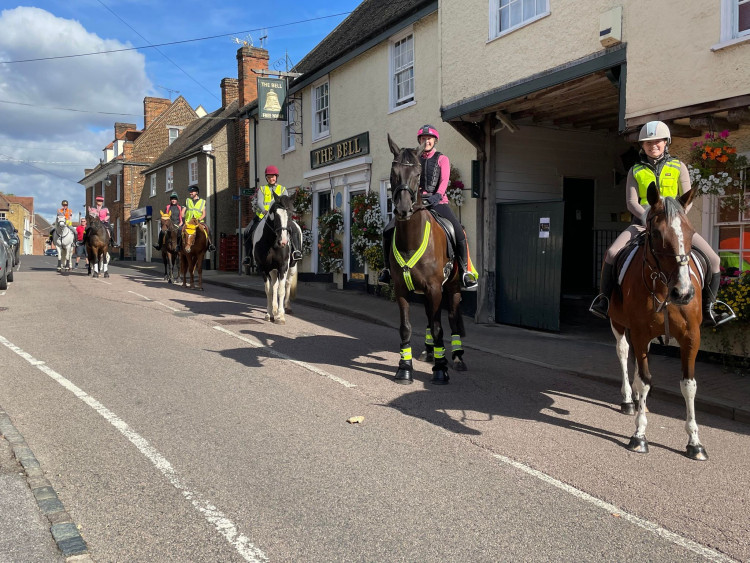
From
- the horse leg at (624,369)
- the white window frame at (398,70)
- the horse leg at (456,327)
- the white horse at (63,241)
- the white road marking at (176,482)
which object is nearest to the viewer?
the white road marking at (176,482)

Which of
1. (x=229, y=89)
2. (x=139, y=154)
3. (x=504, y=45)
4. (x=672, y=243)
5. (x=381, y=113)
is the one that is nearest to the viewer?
(x=672, y=243)

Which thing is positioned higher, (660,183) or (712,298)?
(660,183)

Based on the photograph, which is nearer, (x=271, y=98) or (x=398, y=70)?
(x=398, y=70)

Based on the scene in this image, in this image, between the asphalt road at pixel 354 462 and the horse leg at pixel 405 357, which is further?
the horse leg at pixel 405 357

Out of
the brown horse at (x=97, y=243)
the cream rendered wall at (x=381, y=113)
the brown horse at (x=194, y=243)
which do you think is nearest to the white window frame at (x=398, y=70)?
the cream rendered wall at (x=381, y=113)

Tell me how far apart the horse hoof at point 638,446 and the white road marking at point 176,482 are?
331 centimetres

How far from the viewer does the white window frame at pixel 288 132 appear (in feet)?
70.2

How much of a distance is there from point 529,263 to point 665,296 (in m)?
7.10

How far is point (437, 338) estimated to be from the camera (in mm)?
7469

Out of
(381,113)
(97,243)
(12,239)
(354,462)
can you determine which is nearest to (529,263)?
(381,113)

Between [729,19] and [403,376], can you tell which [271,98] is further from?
[403,376]

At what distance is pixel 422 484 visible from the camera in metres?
4.34

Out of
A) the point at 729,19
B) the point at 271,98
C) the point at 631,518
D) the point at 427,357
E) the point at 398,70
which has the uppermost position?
the point at 271,98

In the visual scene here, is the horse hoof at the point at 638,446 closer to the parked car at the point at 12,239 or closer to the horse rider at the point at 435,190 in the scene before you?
the horse rider at the point at 435,190
